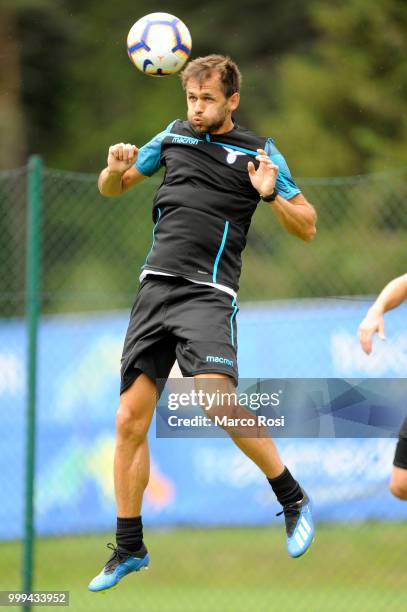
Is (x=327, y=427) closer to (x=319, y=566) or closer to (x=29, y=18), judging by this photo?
(x=319, y=566)

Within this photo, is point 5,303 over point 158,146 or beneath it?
beneath

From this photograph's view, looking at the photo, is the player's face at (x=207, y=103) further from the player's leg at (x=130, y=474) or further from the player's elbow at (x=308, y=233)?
the player's leg at (x=130, y=474)

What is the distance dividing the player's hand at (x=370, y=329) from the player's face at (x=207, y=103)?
127cm

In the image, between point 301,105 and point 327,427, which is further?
point 301,105

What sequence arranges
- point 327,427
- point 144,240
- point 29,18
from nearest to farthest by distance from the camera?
point 327,427 → point 144,240 → point 29,18

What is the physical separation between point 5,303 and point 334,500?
286 centimetres

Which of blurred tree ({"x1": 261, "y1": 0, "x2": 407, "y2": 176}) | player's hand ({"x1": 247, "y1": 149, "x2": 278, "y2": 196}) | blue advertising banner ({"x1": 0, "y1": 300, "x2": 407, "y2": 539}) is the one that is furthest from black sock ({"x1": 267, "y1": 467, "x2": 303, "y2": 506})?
blurred tree ({"x1": 261, "y1": 0, "x2": 407, "y2": 176})

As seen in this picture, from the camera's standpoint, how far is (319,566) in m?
9.11

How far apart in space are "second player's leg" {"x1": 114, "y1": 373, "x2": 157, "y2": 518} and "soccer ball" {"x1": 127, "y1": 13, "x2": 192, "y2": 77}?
5.12 ft

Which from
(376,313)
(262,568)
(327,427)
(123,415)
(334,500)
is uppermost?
(376,313)

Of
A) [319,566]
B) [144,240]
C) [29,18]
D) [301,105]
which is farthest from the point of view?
[29,18]

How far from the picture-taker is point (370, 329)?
5246 millimetres

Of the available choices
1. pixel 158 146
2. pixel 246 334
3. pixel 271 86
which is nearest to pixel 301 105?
pixel 271 86

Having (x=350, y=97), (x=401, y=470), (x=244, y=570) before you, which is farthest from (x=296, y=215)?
(x=350, y=97)
